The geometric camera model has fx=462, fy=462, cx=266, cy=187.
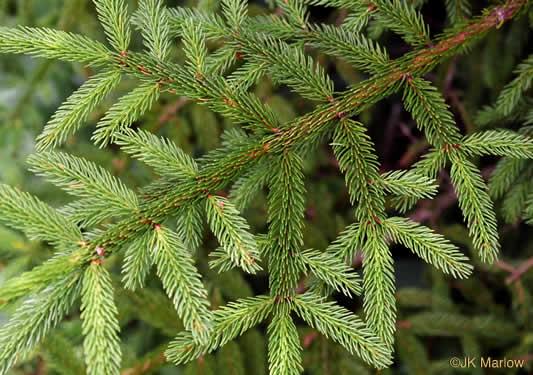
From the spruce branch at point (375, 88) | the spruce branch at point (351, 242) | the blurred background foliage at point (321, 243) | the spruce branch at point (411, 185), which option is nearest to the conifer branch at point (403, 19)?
the spruce branch at point (375, 88)

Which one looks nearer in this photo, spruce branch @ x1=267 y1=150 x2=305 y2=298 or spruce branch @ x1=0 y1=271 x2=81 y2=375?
spruce branch @ x1=0 y1=271 x2=81 y2=375

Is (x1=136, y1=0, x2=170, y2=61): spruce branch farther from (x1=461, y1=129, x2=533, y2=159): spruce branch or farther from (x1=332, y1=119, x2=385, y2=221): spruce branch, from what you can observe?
(x1=461, y1=129, x2=533, y2=159): spruce branch

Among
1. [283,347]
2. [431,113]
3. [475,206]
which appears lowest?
[283,347]

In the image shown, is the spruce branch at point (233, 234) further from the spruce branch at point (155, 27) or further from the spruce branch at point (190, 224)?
the spruce branch at point (155, 27)

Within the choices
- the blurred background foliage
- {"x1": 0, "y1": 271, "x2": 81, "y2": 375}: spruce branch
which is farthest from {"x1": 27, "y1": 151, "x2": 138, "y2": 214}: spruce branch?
the blurred background foliage

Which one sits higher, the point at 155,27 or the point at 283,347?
the point at 155,27

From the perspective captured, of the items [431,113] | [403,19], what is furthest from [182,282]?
[403,19]

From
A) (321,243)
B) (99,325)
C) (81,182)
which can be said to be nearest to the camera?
(99,325)

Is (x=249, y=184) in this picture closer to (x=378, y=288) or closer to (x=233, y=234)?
(x=233, y=234)
